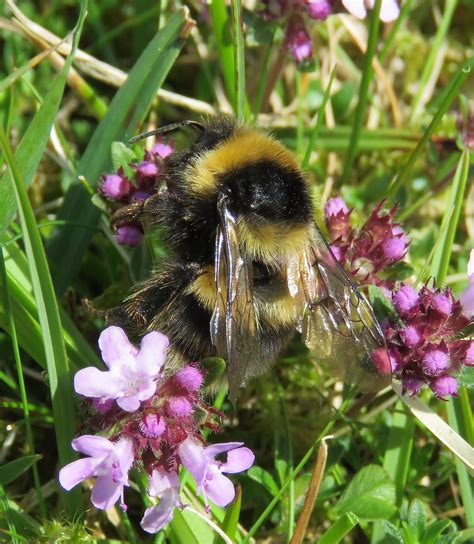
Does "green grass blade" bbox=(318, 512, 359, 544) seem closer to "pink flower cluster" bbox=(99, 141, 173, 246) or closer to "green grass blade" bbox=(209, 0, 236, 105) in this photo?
"pink flower cluster" bbox=(99, 141, 173, 246)

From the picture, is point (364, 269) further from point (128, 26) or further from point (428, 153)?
point (128, 26)

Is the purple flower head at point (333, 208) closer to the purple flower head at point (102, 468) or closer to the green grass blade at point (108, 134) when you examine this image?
the green grass blade at point (108, 134)

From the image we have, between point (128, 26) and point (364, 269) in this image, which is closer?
point (364, 269)

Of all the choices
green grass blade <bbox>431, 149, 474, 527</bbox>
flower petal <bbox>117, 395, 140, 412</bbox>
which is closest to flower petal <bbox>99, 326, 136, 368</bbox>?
flower petal <bbox>117, 395, 140, 412</bbox>

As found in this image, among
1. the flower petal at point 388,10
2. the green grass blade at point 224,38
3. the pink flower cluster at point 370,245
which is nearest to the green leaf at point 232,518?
the pink flower cluster at point 370,245

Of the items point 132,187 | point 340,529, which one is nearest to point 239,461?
point 340,529

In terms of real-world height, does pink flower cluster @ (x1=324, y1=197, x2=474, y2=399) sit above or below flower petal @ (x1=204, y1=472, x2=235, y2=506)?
above

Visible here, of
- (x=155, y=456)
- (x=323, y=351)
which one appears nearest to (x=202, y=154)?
(x=323, y=351)
